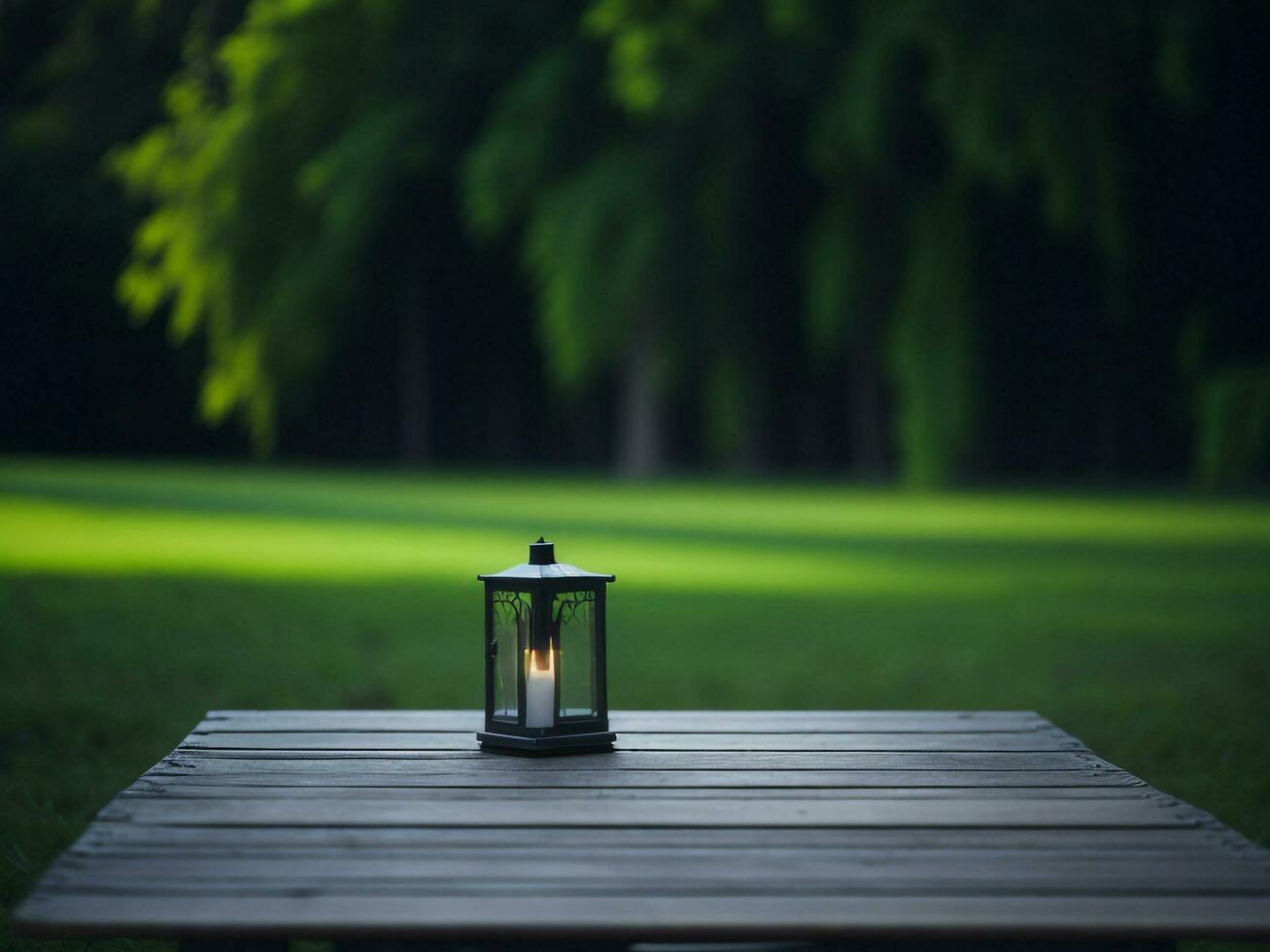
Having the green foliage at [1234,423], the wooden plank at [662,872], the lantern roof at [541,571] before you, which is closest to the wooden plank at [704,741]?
the lantern roof at [541,571]

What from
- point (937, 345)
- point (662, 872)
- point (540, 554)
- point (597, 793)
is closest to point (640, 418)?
point (937, 345)

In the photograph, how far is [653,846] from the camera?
236 centimetres

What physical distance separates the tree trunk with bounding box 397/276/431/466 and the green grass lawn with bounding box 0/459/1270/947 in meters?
11.6

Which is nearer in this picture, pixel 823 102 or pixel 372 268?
pixel 823 102

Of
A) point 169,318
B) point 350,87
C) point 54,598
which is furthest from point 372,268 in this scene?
point 54,598

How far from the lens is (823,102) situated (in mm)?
20031

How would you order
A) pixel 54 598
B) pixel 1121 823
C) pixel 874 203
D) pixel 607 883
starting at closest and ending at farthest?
pixel 607 883 < pixel 1121 823 < pixel 54 598 < pixel 874 203

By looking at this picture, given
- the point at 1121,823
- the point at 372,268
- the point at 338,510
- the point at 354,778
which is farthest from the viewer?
the point at 372,268

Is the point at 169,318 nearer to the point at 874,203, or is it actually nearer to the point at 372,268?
the point at 372,268

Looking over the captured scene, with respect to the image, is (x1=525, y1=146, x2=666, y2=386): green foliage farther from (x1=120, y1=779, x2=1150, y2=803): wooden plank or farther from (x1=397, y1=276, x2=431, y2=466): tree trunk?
(x1=120, y1=779, x2=1150, y2=803): wooden plank

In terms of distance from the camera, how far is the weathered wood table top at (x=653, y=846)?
2.00 metres

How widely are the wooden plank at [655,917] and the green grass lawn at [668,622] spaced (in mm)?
1629

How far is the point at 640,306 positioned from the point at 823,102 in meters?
3.47

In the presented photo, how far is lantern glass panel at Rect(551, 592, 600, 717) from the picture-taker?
3.04 meters
